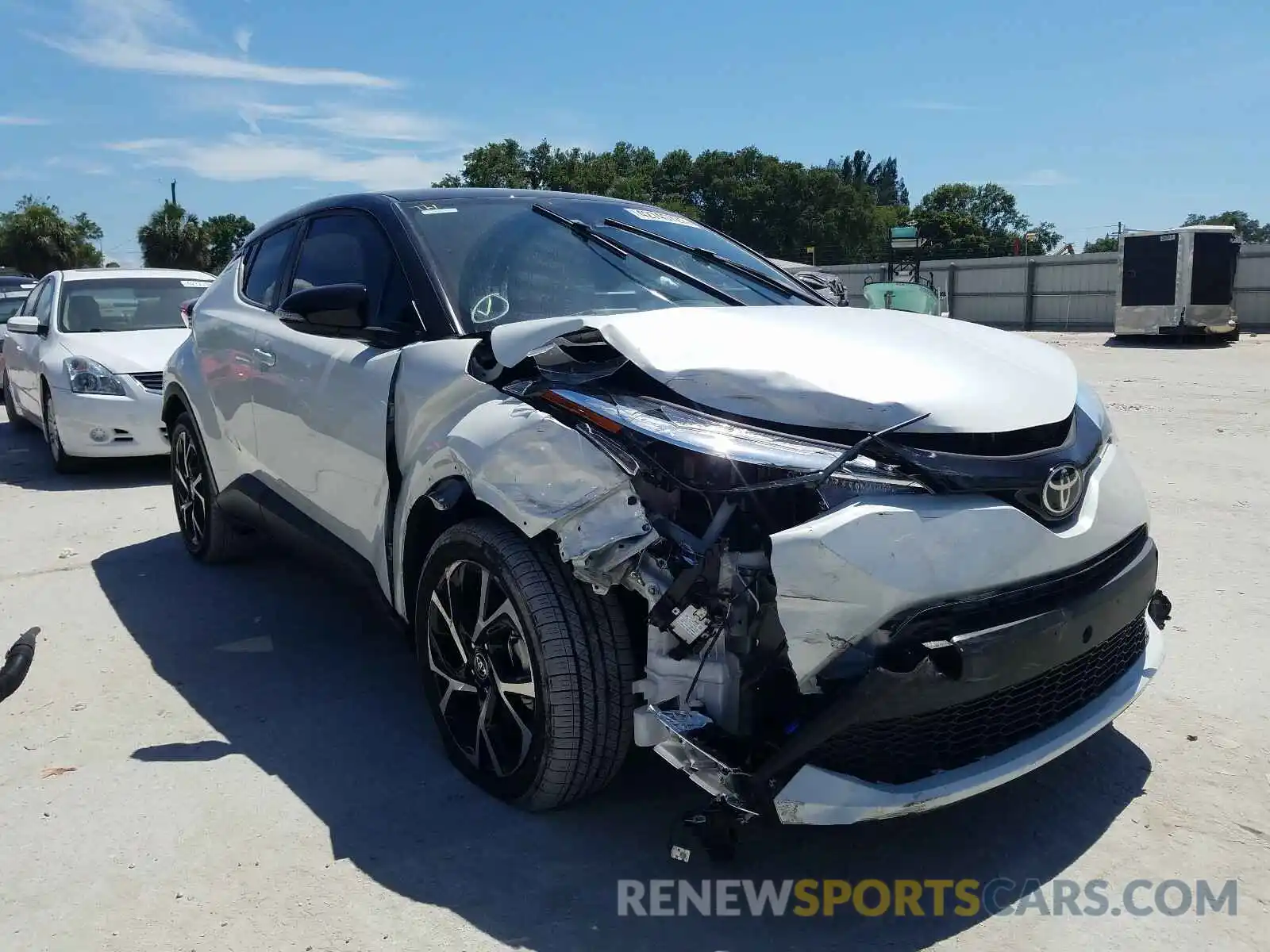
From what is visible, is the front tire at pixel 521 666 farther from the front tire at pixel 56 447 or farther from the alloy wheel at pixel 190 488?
the front tire at pixel 56 447

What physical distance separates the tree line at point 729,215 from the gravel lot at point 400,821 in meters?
48.4

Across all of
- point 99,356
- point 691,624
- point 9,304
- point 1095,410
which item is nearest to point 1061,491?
point 1095,410

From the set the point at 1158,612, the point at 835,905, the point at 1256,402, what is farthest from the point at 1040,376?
the point at 1256,402

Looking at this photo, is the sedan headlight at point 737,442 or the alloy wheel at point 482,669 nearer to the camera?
the sedan headlight at point 737,442

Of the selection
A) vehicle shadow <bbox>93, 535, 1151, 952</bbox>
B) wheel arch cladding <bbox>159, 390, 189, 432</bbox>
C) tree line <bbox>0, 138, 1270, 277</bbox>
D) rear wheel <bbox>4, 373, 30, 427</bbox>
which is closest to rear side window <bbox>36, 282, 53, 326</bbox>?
rear wheel <bbox>4, 373, 30, 427</bbox>

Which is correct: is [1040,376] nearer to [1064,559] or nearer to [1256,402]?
[1064,559]

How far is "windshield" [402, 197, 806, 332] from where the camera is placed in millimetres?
3354

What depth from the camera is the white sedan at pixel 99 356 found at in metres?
7.94

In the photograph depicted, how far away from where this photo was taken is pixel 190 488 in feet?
18.0

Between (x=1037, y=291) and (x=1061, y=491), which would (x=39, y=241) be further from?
(x=1061, y=491)

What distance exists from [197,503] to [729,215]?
258ft

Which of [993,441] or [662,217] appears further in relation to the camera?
[662,217]

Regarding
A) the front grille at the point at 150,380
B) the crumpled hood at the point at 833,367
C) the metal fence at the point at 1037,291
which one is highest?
the crumpled hood at the point at 833,367

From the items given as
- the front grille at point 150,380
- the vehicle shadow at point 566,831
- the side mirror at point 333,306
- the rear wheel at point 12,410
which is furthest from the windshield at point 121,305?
the side mirror at point 333,306
